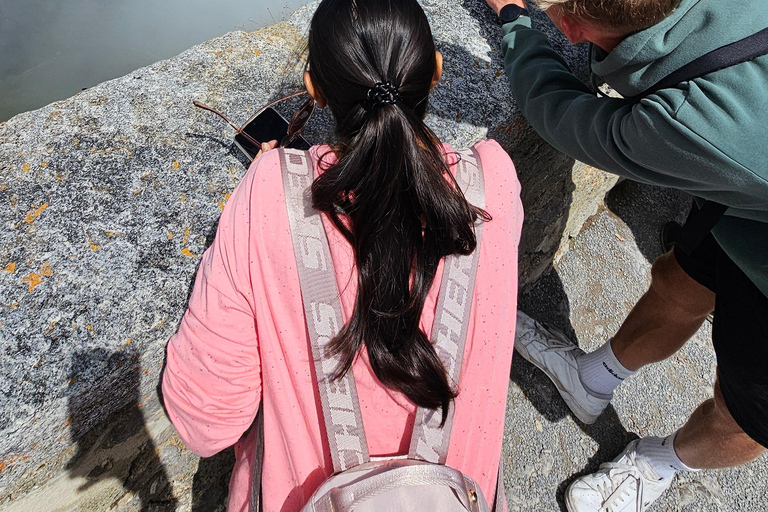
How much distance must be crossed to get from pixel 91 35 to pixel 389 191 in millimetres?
6134

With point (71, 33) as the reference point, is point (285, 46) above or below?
above

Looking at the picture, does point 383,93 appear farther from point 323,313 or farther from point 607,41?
point 607,41

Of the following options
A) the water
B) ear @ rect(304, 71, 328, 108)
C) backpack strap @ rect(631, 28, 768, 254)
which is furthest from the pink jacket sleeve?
the water

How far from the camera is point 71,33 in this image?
5695 mm

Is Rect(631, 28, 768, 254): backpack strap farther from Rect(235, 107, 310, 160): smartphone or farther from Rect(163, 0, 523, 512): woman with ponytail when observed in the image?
Rect(235, 107, 310, 160): smartphone

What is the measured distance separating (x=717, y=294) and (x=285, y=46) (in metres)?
1.64

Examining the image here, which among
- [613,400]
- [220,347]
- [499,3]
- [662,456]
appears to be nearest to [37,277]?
[220,347]

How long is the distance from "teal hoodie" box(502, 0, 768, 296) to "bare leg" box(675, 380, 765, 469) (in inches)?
23.6

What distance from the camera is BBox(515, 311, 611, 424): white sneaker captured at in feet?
7.47

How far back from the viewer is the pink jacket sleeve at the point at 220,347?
3.48 feet

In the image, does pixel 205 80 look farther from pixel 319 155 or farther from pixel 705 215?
pixel 705 215

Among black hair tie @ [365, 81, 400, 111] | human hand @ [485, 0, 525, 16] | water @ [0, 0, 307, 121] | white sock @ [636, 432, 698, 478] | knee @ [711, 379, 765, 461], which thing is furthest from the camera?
water @ [0, 0, 307, 121]

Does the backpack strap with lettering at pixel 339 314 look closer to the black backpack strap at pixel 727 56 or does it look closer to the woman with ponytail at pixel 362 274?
the woman with ponytail at pixel 362 274

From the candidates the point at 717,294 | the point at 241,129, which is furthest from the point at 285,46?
the point at 717,294
